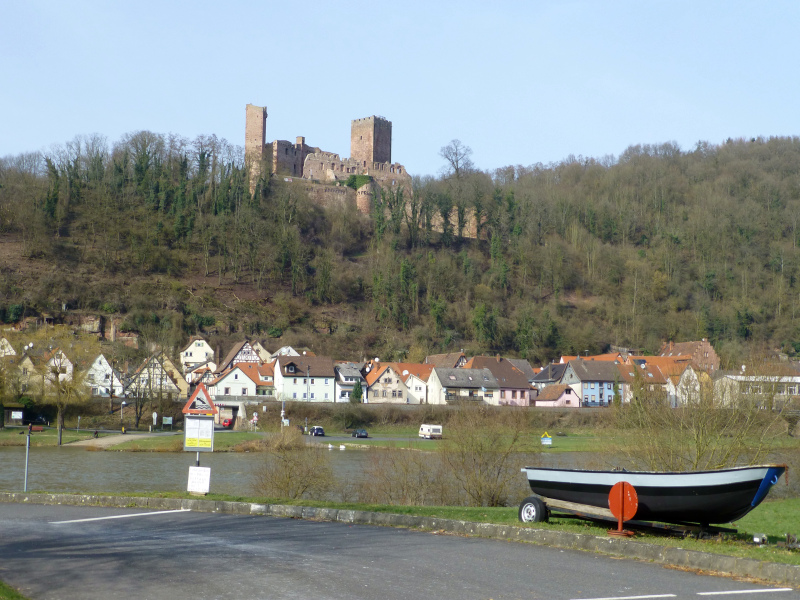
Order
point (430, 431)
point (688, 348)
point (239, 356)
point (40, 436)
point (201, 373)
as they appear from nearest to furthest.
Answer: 1. point (40, 436)
2. point (430, 431)
3. point (201, 373)
4. point (239, 356)
5. point (688, 348)

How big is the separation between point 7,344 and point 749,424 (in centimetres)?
6006

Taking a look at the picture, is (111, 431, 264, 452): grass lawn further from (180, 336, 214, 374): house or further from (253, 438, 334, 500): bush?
(180, 336, 214, 374): house

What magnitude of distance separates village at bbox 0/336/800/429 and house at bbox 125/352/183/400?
107 mm

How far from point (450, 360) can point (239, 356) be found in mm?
21264

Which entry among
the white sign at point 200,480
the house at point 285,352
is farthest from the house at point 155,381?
the white sign at point 200,480

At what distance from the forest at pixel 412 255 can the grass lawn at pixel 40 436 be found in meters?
25.0

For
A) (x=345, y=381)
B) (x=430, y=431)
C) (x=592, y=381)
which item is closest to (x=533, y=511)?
(x=430, y=431)

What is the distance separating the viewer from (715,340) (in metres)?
96.5

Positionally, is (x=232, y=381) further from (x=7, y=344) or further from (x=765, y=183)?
(x=765, y=183)

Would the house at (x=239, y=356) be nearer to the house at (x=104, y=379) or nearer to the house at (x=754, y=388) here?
the house at (x=104, y=379)

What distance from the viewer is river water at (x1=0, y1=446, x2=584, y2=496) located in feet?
95.8

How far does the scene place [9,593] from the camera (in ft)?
24.1

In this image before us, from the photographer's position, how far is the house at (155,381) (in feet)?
210

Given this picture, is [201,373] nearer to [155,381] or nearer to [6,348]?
[155,381]
